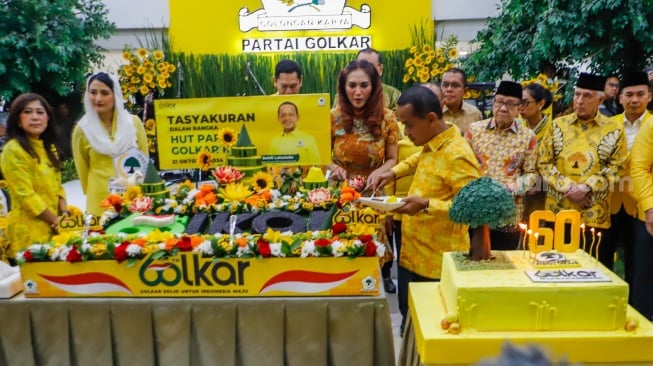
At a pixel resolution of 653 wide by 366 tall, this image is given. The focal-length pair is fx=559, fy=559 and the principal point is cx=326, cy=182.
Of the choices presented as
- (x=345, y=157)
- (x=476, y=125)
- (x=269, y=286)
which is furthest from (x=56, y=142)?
(x=476, y=125)

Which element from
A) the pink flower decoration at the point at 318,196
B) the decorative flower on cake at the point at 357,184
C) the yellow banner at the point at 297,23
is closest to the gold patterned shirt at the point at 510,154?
the decorative flower on cake at the point at 357,184

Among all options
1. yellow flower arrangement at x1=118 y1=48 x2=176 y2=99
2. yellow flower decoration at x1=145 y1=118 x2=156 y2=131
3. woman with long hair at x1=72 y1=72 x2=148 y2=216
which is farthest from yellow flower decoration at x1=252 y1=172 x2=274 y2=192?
yellow flower arrangement at x1=118 y1=48 x2=176 y2=99

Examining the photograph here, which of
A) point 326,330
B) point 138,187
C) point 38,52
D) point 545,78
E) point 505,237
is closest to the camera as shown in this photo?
point 326,330

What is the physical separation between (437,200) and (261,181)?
3.04ft

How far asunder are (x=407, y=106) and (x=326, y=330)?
0.96m

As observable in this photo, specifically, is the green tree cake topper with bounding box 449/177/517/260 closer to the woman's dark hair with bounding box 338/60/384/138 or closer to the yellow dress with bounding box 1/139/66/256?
the woman's dark hair with bounding box 338/60/384/138

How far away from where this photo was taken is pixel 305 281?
2033 millimetres

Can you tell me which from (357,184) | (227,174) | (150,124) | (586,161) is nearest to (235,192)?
(227,174)

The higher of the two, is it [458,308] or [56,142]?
[56,142]

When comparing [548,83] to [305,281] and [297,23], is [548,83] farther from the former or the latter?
[297,23]

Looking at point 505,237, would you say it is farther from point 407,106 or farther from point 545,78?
point 545,78

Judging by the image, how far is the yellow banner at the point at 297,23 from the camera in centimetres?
848

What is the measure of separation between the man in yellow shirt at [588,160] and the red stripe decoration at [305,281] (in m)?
1.56

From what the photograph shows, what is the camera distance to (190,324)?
2.05m
